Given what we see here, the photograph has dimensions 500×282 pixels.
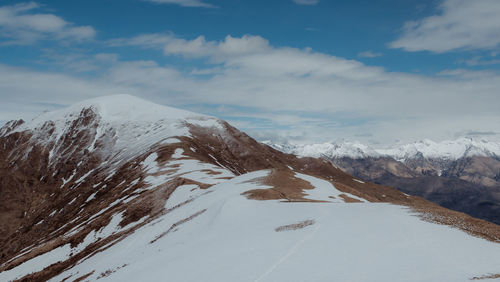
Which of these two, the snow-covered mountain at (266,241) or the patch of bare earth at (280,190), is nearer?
the snow-covered mountain at (266,241)

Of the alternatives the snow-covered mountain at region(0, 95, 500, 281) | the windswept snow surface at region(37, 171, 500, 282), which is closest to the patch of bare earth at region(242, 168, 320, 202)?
the snow-covered mountain at region(0, 95, 500, 281)

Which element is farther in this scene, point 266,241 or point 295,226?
point 295,226

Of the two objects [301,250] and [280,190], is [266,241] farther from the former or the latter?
[280,190]

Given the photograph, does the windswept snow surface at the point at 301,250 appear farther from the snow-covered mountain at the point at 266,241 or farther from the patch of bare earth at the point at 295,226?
the patch of bare earth at the point at 295,226

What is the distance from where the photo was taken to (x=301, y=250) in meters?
21.3

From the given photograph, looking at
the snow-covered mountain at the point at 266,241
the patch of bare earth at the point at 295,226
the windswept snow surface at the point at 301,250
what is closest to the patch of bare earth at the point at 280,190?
the snow-covered mountain at the point at 266,241

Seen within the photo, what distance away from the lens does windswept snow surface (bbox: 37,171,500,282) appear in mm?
17125

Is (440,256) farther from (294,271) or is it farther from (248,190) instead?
(248,190)

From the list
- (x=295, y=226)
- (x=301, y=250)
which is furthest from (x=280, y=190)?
(x=301, y=250)

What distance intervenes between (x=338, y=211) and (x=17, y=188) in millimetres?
192864

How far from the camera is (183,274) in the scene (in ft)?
70.6

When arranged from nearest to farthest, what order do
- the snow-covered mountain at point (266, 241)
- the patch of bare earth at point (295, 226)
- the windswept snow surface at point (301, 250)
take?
the windswept snow surface at point (301, 250) < the snow-covered mountain at point (266, 241) < the patch of bare earth at point (295, 226)

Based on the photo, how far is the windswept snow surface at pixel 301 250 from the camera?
56.2 ft

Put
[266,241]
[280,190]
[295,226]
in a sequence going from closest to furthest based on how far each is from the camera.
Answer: [266,241] → [295,226] → [280,190]
